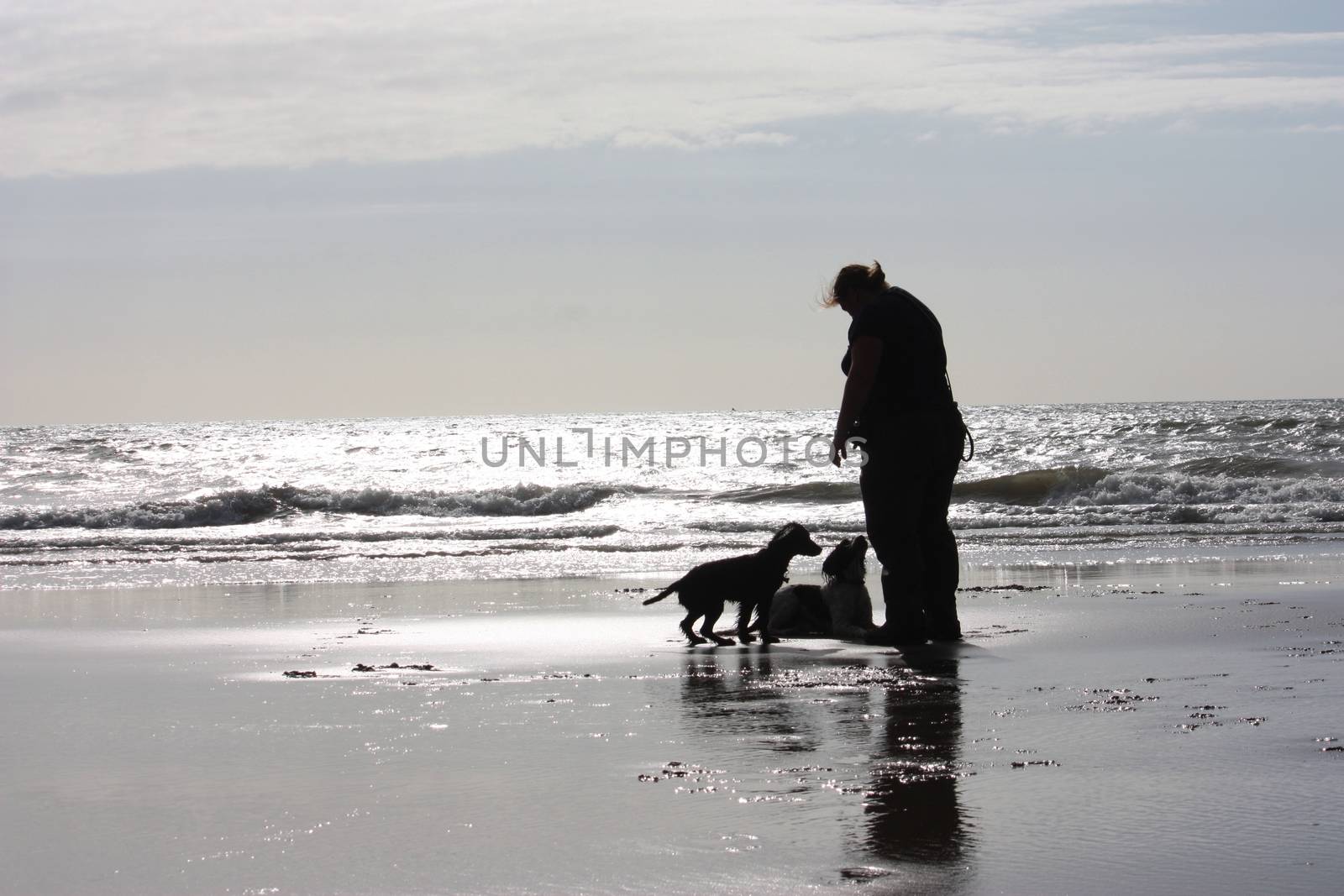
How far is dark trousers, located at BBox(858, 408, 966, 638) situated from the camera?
19.5 feet

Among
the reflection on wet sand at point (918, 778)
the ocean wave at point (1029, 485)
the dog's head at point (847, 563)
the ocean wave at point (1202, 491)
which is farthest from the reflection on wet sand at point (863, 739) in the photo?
the ocean wave at point (1029, 485)

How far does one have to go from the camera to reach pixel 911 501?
596cm

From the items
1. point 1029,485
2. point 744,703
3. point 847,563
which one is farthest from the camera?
point 1029,485

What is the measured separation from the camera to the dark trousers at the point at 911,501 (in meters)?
5.96

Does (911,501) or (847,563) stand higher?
(911,501)

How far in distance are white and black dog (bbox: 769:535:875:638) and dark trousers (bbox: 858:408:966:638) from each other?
566 millimetres

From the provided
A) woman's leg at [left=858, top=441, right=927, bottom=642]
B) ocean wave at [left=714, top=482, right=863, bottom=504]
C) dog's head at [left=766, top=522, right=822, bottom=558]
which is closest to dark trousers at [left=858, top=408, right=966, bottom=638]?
woman's leg at [left=858, top=441, right=927, bottom=642]

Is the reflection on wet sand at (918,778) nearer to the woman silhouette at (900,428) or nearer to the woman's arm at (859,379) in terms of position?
the woman silhouette at (900,428)

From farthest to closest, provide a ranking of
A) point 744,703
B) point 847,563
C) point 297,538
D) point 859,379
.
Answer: point 297,538 → point 847,563 → point 859,379 → point 744,703

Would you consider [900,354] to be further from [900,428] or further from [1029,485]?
[1029,485]

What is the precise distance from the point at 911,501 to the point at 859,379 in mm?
571

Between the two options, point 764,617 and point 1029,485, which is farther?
point 1029,485

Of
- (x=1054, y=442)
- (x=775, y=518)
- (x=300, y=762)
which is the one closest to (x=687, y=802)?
(x=300, y=762)

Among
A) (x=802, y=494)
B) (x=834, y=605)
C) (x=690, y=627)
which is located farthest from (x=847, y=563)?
(x=802, y=494)
